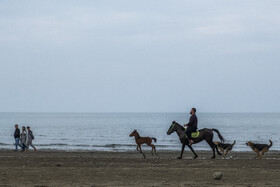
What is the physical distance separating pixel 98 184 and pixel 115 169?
3.75 m

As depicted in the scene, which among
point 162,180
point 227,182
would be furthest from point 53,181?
point 227,182

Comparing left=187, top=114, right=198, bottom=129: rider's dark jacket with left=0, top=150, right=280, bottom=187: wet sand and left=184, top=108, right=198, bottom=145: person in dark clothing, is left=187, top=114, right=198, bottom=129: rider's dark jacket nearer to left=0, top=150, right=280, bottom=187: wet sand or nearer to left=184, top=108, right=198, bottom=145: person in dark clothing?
left=184, top=108, right=198, bottom=145: person in dark clothing

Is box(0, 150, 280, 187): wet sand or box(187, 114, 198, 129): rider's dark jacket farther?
box(187, 114, 198, 129): rider's dark jacket

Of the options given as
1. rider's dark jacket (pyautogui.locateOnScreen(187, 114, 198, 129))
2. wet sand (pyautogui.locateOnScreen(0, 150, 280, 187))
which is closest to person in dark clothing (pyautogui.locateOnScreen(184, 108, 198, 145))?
rider's dark jacket (pyautogui.locateOnScreen(187, 114, 198, 129))

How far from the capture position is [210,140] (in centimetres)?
2303

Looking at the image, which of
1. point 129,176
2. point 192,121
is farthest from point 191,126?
point 129,176

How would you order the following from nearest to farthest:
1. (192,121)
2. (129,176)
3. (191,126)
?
(129,176), (192,121), (191,126)

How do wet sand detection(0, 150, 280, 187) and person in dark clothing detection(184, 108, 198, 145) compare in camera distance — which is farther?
person in dark clothing detection(184, 108, 198, 145)

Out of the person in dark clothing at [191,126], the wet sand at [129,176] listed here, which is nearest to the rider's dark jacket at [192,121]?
the person in dark clothing at [191,126]

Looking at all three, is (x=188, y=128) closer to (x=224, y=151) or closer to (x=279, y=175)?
(x=224, y=151)

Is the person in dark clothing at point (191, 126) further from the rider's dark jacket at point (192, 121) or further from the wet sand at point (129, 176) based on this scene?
the wet sand at point (129, 176)

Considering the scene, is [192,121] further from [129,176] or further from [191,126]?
[129,176]

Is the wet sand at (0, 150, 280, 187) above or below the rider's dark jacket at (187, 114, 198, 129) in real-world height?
below

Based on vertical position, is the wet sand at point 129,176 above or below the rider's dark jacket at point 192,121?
below
